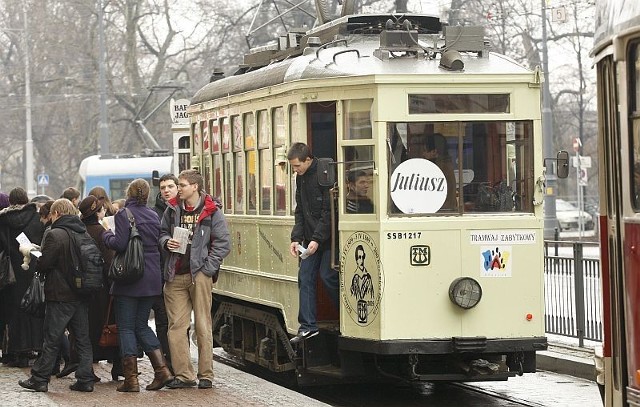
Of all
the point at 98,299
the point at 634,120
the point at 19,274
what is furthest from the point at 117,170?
the point at 634,120

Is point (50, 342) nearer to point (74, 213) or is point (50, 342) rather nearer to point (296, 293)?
point (74, 213)

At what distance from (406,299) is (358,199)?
0.91 meters

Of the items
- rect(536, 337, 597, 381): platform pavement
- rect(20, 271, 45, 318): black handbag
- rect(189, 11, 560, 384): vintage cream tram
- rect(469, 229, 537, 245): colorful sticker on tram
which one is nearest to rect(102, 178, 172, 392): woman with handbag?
rect(20, 271, 45, 318): black handbag

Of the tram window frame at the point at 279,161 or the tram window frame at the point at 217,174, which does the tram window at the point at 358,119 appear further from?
the tram window frame at the point at 217,174

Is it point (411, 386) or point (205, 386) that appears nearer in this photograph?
point (205, 386)

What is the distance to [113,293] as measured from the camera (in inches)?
485

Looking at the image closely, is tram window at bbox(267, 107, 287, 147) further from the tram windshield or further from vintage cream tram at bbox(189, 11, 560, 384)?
the tram windshield

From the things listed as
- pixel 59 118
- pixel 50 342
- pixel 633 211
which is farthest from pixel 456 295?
pixel 59 118

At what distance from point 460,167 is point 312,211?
4.29 feet

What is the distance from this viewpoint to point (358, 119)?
12234mm

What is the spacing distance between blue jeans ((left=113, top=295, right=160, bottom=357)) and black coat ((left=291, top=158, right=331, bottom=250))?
4.49ft

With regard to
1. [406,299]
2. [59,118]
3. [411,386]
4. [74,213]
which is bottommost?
[411,386]

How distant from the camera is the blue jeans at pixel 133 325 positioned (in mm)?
12352

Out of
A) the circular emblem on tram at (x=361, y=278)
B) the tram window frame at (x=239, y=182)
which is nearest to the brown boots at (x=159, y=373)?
the circular emblem on tram at (x=361, y=278)
